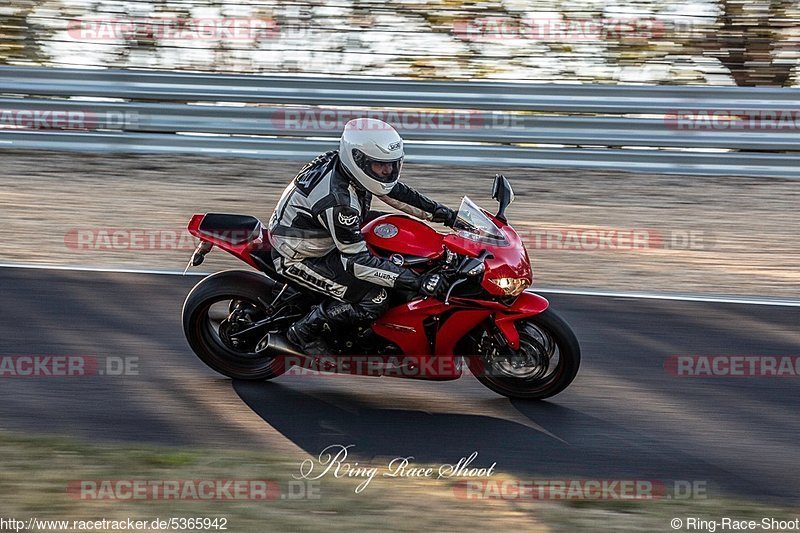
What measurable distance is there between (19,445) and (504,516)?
262 centimetres

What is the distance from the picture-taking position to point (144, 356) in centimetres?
670

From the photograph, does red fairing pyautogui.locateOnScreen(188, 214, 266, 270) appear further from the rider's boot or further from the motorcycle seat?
the rider's boot

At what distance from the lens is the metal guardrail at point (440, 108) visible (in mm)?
11031

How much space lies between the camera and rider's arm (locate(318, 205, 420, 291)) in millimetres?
5590

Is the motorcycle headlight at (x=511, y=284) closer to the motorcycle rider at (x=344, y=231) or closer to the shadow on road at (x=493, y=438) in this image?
Result: the motorcycle rider at (x=344, y=231)

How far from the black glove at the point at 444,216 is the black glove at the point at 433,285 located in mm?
616

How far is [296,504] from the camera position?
15.2ft

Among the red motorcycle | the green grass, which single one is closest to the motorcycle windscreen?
the red motorcycle

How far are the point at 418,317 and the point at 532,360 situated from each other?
0.74 meters

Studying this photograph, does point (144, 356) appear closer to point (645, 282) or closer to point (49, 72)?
point (645, 282)

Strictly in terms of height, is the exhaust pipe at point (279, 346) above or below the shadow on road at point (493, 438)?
above

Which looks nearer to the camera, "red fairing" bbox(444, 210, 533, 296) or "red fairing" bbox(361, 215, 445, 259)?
"red fairing" bbox(444, 210, 533, 296)

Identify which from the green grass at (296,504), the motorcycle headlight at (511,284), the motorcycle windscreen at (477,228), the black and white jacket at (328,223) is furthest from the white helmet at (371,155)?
the green grass at (296,504)

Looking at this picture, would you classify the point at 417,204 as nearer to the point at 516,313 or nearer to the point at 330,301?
the point at 330,301
